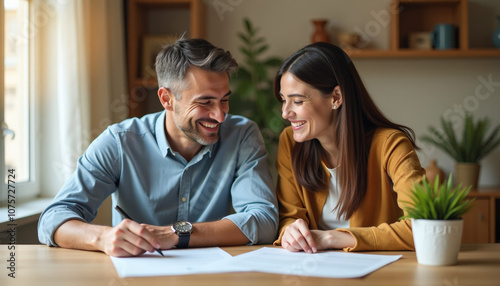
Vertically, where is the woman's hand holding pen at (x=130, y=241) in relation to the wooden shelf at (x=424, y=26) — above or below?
below

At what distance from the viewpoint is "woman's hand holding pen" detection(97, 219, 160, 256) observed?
1.34m

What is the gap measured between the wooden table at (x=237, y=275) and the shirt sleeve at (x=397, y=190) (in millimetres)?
80

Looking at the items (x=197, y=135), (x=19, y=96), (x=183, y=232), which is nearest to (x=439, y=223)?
(x=183, y=232)

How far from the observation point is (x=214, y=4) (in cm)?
379

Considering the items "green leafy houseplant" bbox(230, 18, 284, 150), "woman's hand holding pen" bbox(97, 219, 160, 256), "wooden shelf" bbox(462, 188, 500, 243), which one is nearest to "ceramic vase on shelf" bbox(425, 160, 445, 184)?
"wooden shelf" bbox(462, 188, 500, 243)

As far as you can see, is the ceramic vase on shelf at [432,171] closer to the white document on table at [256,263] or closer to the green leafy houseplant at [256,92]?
the green leafy houseplant at [256,92]

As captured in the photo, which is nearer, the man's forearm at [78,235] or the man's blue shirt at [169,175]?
the man's forearm at [78,235]

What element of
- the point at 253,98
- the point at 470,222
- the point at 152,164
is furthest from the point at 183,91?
the point at 470,222

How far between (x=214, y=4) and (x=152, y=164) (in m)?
2.22

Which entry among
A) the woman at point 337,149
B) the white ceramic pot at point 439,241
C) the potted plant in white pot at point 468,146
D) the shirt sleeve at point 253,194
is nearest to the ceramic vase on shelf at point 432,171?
the potted plant in white pot at point 468,146

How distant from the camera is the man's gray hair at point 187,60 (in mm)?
1781

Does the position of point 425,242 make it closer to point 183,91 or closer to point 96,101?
point 183,91

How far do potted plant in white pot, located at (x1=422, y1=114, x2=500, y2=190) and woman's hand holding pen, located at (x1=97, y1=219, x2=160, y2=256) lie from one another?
8.62ft

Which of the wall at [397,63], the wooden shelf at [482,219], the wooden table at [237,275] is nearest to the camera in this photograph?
the wooden table at [237,275]
